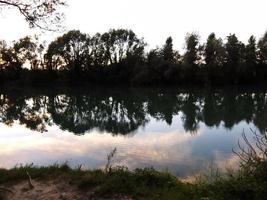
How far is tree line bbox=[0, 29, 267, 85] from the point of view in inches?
2394

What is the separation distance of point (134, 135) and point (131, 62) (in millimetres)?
50040

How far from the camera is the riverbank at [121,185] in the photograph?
6680 mm

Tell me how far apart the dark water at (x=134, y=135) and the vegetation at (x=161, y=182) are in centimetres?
445

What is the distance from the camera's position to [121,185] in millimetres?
7938

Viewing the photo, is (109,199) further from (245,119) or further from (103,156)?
(245,119)

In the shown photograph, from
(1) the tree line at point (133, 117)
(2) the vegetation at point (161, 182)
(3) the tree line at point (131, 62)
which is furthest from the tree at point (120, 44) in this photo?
(2) the vegetation at point (161, 182)

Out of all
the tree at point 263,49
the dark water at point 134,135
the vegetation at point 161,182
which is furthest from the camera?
the tree at point 263,49

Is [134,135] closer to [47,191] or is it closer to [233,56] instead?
[47,191]

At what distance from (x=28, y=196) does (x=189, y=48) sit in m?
56.2

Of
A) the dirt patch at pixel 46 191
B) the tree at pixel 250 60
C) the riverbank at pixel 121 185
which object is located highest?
the tree at pixel 250 60

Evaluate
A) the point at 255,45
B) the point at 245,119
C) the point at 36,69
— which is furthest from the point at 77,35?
the point at 245,119

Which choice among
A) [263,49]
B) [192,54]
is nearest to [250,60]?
[263,49]

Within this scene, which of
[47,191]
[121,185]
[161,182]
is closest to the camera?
[121,185]

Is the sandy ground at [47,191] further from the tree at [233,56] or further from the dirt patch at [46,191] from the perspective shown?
the tree at [233,56]
